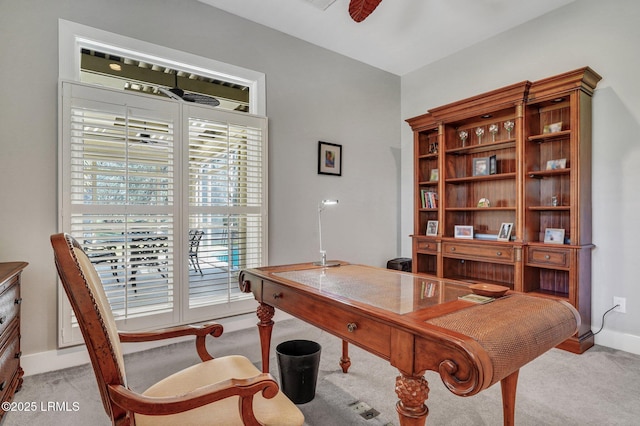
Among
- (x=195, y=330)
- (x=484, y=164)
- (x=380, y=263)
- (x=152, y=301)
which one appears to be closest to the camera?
(x=195, y=330)

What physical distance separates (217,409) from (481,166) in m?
3.54

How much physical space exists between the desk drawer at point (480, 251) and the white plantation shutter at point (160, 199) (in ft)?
6.88

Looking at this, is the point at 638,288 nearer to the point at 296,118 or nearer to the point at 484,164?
the point at 484,164

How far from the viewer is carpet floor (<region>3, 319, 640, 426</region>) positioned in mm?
1916

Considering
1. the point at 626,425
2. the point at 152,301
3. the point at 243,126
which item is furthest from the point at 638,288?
the point at 152,301

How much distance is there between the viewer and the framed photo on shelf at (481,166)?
145 inches

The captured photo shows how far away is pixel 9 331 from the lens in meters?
2.03

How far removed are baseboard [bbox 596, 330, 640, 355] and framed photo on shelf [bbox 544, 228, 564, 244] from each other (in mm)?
884

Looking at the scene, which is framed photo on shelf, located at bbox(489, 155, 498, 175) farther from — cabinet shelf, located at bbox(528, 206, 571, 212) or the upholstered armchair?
the upholstered armchair

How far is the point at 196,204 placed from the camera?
10.2 feet

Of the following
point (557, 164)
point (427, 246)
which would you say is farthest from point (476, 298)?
point (427, 246)

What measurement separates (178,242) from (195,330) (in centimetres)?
161

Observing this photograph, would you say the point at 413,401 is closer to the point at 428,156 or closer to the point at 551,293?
the point at 551,293

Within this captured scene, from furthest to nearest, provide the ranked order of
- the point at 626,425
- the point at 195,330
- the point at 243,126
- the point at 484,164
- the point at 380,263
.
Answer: the point at 380,263, the point at 484,164, the point at 243,126, the point at 626,425, the point at 195,330
